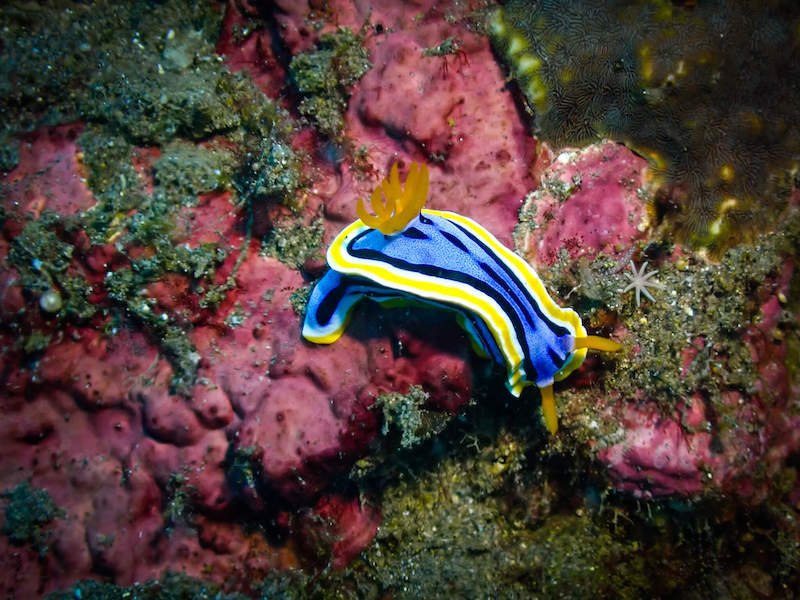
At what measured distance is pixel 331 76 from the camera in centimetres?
440

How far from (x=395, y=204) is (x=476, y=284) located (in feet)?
2.54

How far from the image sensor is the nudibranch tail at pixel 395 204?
325 centimetres

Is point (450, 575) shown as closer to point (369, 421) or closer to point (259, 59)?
point (369, 421)

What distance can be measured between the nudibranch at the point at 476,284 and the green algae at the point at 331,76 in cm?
121

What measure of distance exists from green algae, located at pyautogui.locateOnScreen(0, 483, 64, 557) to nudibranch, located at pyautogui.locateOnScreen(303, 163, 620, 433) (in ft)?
11.4

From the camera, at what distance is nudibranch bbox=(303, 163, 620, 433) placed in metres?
3.42

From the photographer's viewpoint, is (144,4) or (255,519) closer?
(255,519)

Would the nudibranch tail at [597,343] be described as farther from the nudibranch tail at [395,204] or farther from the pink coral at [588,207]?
the nudibranch tail at [395,204]

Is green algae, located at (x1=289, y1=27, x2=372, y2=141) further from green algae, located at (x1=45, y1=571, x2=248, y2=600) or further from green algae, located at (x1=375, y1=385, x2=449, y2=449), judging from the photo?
green algae, located at (x1=45, y1=571, x2=248, y2=600)

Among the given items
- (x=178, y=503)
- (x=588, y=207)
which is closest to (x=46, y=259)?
(x=178, y=503)

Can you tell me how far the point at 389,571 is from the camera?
15.2 ft

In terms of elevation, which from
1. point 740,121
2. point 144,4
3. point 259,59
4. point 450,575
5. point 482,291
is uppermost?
point 144,4

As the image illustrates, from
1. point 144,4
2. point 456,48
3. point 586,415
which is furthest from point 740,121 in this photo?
point 144,4

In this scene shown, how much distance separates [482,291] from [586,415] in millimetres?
1415
